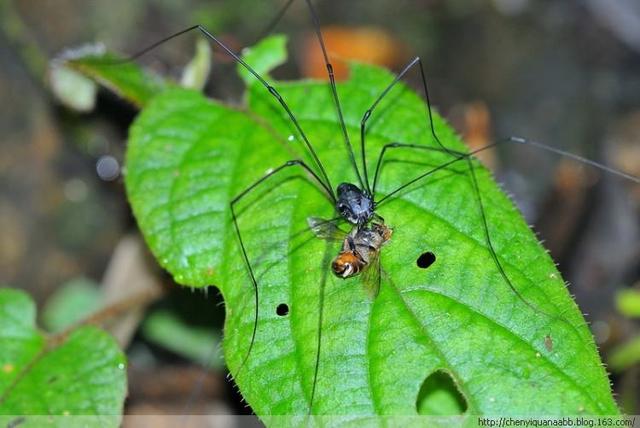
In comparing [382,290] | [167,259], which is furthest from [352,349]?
[167,259]

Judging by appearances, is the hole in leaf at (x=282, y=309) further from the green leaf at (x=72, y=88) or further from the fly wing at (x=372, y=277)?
the green leaf at (x=72, y=88)

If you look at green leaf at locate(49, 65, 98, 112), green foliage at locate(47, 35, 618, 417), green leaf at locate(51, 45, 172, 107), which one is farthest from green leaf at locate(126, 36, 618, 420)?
green leaf at locate(49, 65, 98, 112)

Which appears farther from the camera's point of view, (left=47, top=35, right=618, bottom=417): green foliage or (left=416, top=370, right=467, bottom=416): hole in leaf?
(left=416, top=370, right=467, bottom=416): hole in leaf

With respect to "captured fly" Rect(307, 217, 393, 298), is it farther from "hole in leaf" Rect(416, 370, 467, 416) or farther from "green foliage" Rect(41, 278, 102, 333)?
"green foliage" Rect(41, 278, 102, 333)

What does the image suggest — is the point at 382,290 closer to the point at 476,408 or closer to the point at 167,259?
the point at 476,408

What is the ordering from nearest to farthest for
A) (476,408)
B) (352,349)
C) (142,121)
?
(476,408) → (352,349) → (142,121)

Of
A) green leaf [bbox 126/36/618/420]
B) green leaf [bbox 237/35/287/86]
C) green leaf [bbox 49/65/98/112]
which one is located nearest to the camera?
green leaf [bbox 126/36/618/420]
